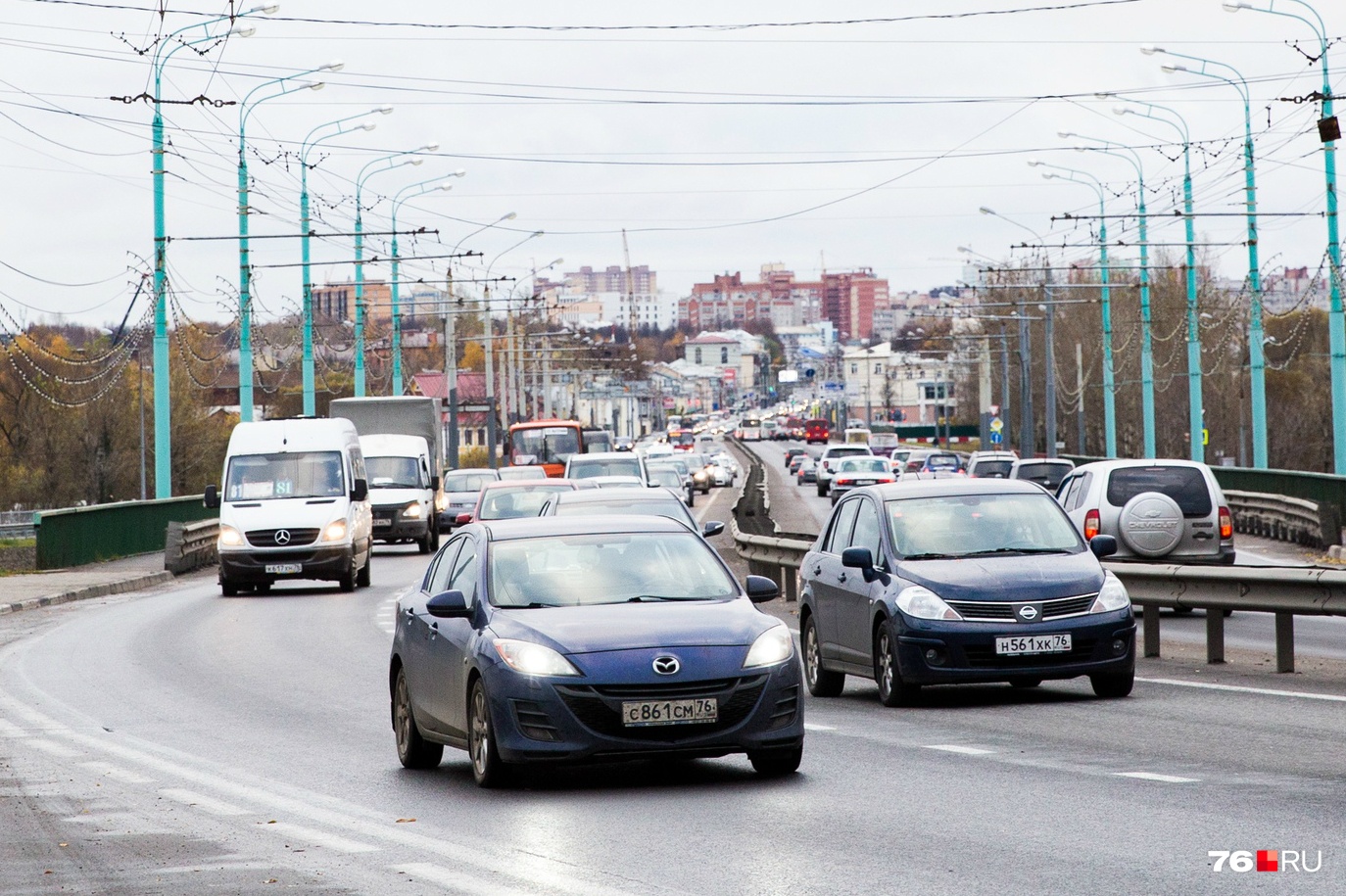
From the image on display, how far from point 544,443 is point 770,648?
5937 cm

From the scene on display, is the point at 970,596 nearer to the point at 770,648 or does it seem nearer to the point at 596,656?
the point at 770,648

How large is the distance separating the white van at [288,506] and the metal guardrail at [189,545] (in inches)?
284

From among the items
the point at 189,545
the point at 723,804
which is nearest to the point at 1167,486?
the point at 723,804

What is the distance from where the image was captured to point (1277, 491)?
138 ft

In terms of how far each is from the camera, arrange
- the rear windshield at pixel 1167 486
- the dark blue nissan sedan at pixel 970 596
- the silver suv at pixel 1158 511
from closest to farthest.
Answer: the dark blue nissan sedan at pixel 970 596 → the silver suv at pixel 1158 511 → the rear windshield at pixel 1167 486

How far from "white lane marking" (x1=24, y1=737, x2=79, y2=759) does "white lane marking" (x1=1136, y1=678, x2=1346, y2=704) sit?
7589 mm

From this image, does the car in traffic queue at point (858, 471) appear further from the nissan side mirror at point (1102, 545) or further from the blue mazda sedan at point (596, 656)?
the blue mazda sedan at point (596, 656)

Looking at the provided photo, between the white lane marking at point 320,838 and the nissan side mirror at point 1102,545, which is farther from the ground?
the nissan side mirror at point 1102,545

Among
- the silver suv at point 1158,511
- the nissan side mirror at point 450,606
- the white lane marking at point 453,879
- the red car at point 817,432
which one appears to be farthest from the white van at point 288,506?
the red car at point 817,432

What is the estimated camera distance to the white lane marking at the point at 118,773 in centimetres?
1105

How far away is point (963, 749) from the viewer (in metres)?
11.3

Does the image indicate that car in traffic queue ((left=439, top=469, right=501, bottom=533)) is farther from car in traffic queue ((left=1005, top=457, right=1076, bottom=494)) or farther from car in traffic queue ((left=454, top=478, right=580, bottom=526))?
car in traffic queue ((left=454, top=478, right=580, bottom=526))

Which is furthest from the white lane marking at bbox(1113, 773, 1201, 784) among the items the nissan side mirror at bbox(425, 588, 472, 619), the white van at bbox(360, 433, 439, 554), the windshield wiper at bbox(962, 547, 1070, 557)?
the white van at bbox(360, 433, 439, 554)

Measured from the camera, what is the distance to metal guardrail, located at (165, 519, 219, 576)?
38.8 metres
